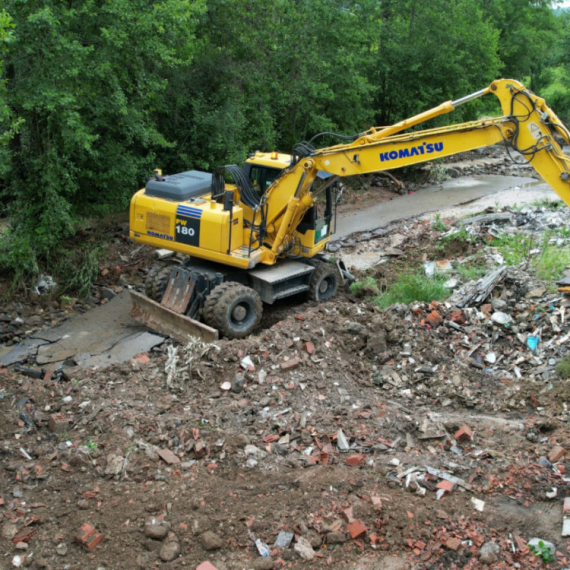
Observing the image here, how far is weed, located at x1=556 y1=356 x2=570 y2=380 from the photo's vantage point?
7.70m

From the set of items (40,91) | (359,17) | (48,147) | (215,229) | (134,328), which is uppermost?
(359,17)

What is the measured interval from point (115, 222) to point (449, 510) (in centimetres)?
1087

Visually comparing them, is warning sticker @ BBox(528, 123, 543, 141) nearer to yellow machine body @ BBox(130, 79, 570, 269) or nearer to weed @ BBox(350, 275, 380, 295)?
yellow machine body @ BBox(130, 79, 570, 269)

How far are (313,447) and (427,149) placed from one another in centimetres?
444

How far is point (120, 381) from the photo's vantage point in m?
7.97

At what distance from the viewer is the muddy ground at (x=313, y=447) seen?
5262 mm

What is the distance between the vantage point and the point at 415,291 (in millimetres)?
10203

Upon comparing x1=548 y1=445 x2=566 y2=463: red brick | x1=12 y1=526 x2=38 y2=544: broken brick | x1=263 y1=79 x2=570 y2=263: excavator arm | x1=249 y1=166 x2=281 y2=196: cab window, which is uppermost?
x1=263 y1=79 x2=570 y2=263: excavator arm

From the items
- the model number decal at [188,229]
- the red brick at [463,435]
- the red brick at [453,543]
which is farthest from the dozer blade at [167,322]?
the red brick at [453,543]

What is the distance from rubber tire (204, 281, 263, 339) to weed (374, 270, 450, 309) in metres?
2.24

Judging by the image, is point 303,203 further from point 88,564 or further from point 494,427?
point 88,564

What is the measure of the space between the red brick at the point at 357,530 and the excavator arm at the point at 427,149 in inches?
196

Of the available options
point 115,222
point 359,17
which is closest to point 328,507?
point 115,222

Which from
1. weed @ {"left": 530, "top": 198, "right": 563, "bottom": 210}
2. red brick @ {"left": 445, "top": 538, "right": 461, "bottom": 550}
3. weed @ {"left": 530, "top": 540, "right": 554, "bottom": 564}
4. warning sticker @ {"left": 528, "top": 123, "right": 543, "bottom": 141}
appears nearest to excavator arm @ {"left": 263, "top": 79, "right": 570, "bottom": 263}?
warning sticker @ {"left": 528, "top": 123, "right": 543, "bottom": 141}
